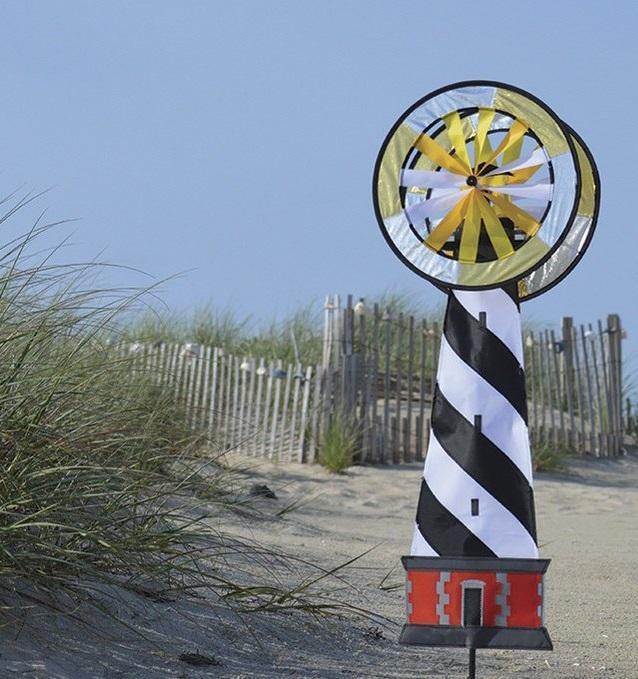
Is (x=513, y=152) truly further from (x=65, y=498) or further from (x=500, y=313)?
(x=65, y=498)

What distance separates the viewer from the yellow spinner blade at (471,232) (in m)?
3.95

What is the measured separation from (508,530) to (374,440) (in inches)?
398

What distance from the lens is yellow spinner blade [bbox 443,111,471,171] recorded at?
3990mm

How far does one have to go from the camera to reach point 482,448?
3934 millimetres

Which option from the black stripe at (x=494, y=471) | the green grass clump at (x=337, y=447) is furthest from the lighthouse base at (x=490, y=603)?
the green grass clump at (x=337, y=447)

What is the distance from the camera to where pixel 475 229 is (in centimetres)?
395

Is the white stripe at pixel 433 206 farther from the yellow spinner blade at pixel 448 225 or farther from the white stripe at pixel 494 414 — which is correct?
the white stripe at pixel 494 414

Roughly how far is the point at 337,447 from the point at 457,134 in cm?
941

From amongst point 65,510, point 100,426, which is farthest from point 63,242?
point 65,510

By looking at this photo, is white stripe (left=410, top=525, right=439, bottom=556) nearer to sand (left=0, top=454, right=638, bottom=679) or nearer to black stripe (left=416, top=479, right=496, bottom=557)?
black stripe (left=416, top=479, right=496, bottom=557)

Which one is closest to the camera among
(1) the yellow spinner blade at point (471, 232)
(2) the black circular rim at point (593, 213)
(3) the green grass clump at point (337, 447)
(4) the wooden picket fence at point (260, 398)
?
(1) the yellow spinner blade at point (471, 232)

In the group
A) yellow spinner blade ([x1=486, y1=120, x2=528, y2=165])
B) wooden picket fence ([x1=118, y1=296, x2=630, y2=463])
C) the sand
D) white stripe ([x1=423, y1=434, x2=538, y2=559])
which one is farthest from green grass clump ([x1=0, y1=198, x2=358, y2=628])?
wooden picket fence ([x1=118, y1=296, x2=630, y2=463])

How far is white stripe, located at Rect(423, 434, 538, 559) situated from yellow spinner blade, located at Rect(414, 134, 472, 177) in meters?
1.03

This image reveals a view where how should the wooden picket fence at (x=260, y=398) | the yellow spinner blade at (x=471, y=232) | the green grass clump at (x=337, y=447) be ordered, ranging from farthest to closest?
the wooden picket fence at (x=260, y=398), the green grass clump at (x=337, y=447), the yellow spinner blade at (x=471, y=232)
